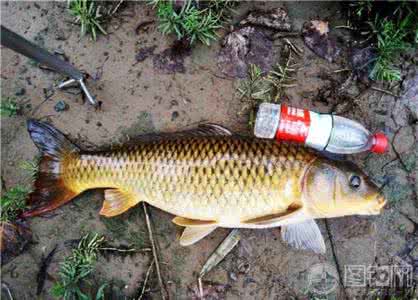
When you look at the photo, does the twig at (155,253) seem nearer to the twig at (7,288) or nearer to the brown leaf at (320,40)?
the twig at (7,288)

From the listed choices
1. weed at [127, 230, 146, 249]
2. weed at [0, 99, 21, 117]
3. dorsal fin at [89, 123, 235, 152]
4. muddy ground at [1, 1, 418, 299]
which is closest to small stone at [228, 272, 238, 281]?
muddy ground at [1, 1, 418, 299]

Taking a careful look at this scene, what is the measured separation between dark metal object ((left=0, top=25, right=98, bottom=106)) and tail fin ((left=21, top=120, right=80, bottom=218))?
0.43 m

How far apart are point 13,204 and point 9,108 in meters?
0.80

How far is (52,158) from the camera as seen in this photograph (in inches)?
138

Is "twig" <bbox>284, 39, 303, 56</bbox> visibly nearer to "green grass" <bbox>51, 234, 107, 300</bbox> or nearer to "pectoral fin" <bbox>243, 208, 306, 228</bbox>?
"pectoral fin" <bbox>243, 208, 306, 228</bbox>

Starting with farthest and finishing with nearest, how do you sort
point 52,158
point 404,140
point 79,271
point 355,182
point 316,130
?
point 404,140 → point 79,271 → point 52,158 → point 316,130 → point 355,182

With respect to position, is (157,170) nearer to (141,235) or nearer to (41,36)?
(141,235)

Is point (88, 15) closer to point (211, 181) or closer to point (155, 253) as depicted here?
point (211, 181)

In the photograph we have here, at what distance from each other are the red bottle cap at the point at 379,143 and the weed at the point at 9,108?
2928 millimetres

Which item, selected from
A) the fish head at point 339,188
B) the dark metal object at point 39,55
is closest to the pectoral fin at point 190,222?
the fish head at point 339,188

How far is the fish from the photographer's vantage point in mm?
3248

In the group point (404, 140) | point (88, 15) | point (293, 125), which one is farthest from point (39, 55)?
point (404, 140)

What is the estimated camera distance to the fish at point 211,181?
10.7 feet

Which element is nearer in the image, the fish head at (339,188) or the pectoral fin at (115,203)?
the fish head at (339,188)
